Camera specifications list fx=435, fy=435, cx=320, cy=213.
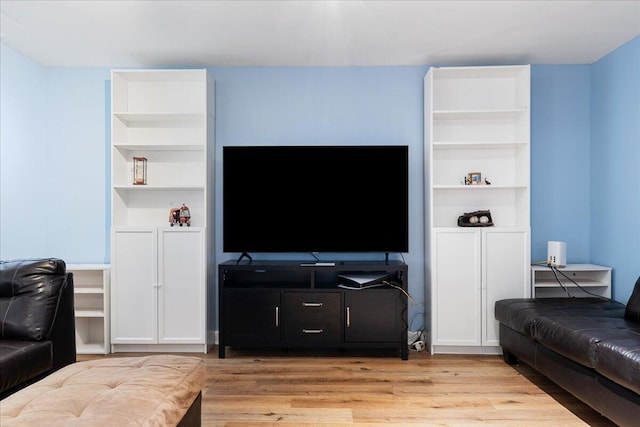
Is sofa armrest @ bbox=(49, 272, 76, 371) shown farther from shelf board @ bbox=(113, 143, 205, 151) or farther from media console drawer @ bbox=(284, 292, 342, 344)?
media console drawer @ bbox=(284, 292, 342, 344)

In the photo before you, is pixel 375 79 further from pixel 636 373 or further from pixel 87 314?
pixel 87 314

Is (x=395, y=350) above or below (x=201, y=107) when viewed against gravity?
below

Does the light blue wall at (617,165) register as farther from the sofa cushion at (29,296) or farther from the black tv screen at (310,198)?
the sofa cushion at (29,296)

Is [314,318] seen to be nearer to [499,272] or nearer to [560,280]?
[499,272]

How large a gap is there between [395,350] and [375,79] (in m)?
2.35

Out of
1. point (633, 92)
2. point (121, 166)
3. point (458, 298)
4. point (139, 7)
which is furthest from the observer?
point (121, 166)

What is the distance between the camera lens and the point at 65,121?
391cm

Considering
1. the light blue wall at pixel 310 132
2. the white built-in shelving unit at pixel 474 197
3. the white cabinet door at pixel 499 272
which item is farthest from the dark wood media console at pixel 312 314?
the white cabinet door at pixel 499 272

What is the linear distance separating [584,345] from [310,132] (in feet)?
8.49

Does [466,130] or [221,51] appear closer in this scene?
[221,51]

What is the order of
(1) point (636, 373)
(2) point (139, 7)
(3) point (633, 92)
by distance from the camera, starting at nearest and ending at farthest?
1. (1) point (636, 373)
2. (2) point (139, 7)
3. (3) point (633, 92)

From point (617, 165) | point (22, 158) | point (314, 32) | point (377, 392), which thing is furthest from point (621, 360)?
point (22, 158)

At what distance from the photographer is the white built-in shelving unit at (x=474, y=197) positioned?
348 cm

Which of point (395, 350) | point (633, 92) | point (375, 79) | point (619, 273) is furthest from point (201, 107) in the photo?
point (619, 273)
